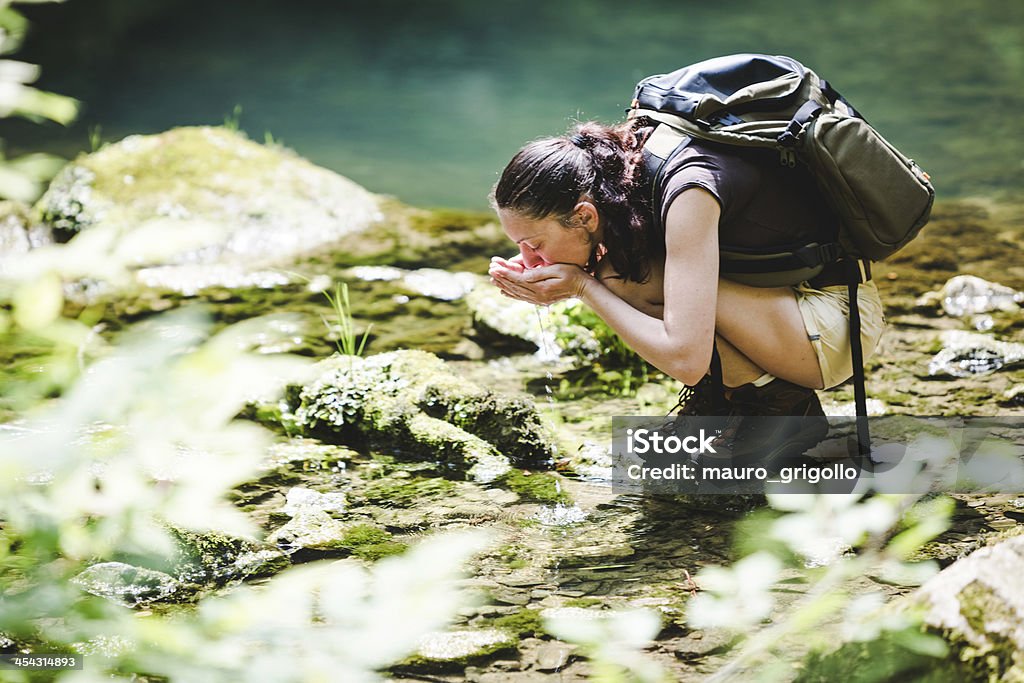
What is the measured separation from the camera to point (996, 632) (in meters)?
1.40

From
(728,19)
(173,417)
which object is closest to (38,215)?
(173,417)

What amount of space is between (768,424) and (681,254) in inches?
26.3

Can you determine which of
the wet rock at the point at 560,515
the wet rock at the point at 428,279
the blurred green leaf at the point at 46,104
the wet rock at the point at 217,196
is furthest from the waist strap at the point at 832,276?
the wet rock at the point at 217,196

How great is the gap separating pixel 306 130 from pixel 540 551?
25.1 feet

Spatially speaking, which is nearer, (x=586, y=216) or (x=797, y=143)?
(x=797, y=143)

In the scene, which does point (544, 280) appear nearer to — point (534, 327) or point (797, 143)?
point (797, 143)

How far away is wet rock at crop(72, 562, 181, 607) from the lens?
2.10 metres

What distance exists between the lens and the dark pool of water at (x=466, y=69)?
323 inches

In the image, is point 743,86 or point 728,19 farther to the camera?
point 728,19

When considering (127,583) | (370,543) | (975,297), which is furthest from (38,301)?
(975,297)

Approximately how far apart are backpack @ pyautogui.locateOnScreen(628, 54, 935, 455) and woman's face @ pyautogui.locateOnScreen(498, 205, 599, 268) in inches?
7.9

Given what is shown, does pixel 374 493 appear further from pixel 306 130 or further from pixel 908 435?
pixel 306 130

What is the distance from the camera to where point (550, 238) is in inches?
96.1

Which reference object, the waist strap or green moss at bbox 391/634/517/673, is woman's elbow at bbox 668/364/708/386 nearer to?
the waist strap
